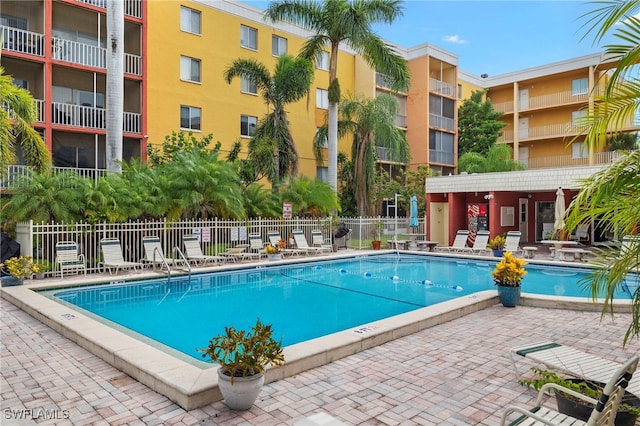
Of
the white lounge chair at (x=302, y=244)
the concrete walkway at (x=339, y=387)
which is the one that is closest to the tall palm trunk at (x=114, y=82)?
the white lounge chair at (x=302, y=244)

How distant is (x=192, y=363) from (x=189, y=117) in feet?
64.6

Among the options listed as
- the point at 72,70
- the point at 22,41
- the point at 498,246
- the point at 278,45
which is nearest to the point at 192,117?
the point at 72,70

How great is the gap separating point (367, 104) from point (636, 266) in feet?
73.5

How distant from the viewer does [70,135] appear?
66.9 ft

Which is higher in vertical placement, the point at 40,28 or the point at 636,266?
the point at 40,28

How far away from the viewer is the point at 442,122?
33625 millimetres

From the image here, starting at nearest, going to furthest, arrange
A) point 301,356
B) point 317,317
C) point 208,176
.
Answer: point 301,356
point 317,317
point 208,176

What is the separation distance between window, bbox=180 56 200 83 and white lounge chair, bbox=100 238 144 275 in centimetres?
1268

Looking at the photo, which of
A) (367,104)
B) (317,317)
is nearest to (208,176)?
(317,317)

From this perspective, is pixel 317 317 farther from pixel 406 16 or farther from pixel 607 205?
pixel 406 16

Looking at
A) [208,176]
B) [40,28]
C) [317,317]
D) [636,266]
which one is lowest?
[317,317]

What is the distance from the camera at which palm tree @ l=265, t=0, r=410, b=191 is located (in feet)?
67.5

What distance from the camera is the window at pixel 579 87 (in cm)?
3281

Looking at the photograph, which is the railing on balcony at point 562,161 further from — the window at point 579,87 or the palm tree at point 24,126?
the palm tree at point 24,126
